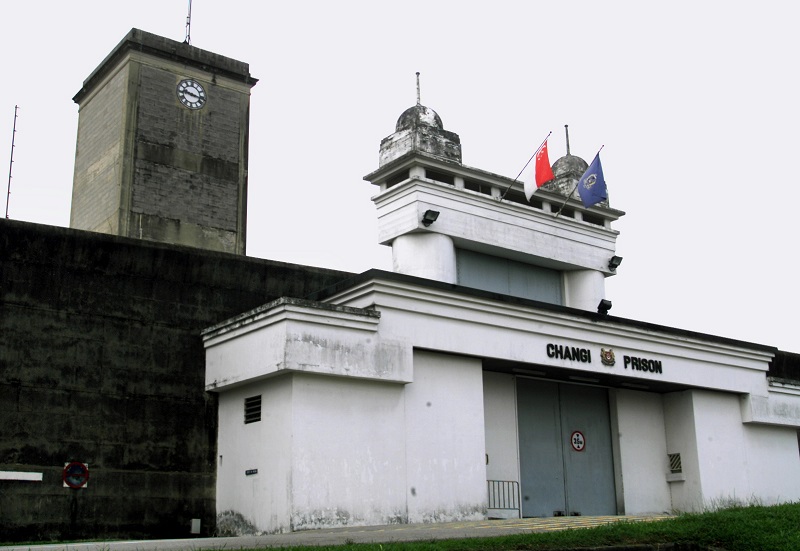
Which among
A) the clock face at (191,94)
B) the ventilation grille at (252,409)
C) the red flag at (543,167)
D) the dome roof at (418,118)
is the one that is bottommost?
the ventilation grille at (252,409)

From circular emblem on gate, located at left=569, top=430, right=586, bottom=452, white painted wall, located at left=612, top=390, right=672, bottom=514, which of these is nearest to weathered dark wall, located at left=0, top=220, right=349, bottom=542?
circular emblem on gate, located at left=569, top=430, right=586, bottom=452

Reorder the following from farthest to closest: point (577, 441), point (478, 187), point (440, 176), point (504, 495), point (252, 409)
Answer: point (478, 187) < point (440, 176) < point (577, 441) < point (504, 495) < point (252, 409)

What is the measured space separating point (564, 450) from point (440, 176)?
7.39 meters

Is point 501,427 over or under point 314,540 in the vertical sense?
over

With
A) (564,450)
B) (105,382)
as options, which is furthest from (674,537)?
(105,382)

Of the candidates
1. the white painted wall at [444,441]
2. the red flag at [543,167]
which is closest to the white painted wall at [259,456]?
the white painted wall at [444,441]

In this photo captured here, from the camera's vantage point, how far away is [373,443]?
60.4ft

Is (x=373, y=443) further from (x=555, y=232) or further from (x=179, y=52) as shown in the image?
(x=179, y=52)

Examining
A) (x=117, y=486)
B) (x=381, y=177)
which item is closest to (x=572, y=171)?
(x=381, y=177)

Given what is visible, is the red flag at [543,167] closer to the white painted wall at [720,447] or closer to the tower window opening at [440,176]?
the tower window opening at [440,176]

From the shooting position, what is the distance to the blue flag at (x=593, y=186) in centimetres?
2586

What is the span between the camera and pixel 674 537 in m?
13.5

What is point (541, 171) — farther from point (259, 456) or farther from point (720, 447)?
point (259, 456)

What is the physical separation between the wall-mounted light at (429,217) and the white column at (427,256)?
422mm
